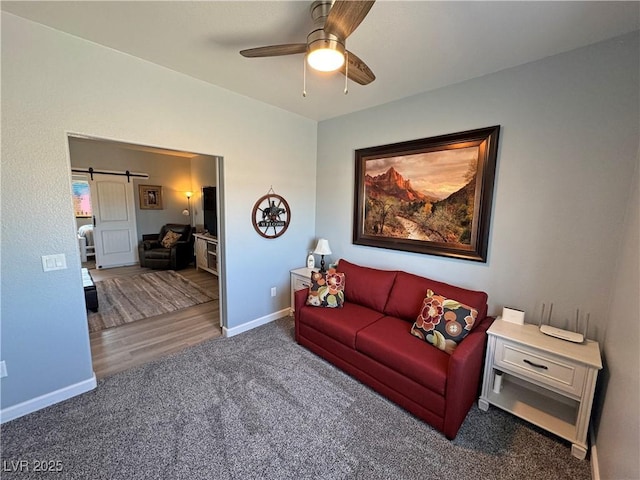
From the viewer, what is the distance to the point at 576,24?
160cm

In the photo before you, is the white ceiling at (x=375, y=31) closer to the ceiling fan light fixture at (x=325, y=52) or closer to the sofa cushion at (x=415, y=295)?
the ceiling fan light fixture at (x=325, y=52)

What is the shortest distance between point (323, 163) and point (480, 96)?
74.6 inches

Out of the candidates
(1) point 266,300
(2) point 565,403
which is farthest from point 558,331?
(1) point 266,300

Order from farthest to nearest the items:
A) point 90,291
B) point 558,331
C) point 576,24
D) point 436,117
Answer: point 90,291
point 436,117
point 558,331
point 576,24

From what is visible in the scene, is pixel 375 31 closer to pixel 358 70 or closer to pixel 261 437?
pixel 358 70

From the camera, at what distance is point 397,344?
2055 mm

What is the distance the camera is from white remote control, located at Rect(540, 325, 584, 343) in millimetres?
1776

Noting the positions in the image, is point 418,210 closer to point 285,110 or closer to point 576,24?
point 576,24

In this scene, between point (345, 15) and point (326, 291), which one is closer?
point (345, 15)

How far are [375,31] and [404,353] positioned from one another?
2.21 meters

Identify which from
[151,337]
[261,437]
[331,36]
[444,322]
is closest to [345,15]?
[331,36]

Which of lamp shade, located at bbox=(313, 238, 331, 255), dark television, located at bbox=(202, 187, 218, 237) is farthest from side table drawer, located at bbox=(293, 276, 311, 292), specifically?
dark television, located at bbox=(202, 187, 218, 237)

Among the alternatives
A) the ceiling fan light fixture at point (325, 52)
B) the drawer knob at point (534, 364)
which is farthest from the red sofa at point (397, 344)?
the ceiling fan light fixture at point (325, 52)

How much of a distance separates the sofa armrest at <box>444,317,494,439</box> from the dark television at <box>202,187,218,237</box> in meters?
5.11
